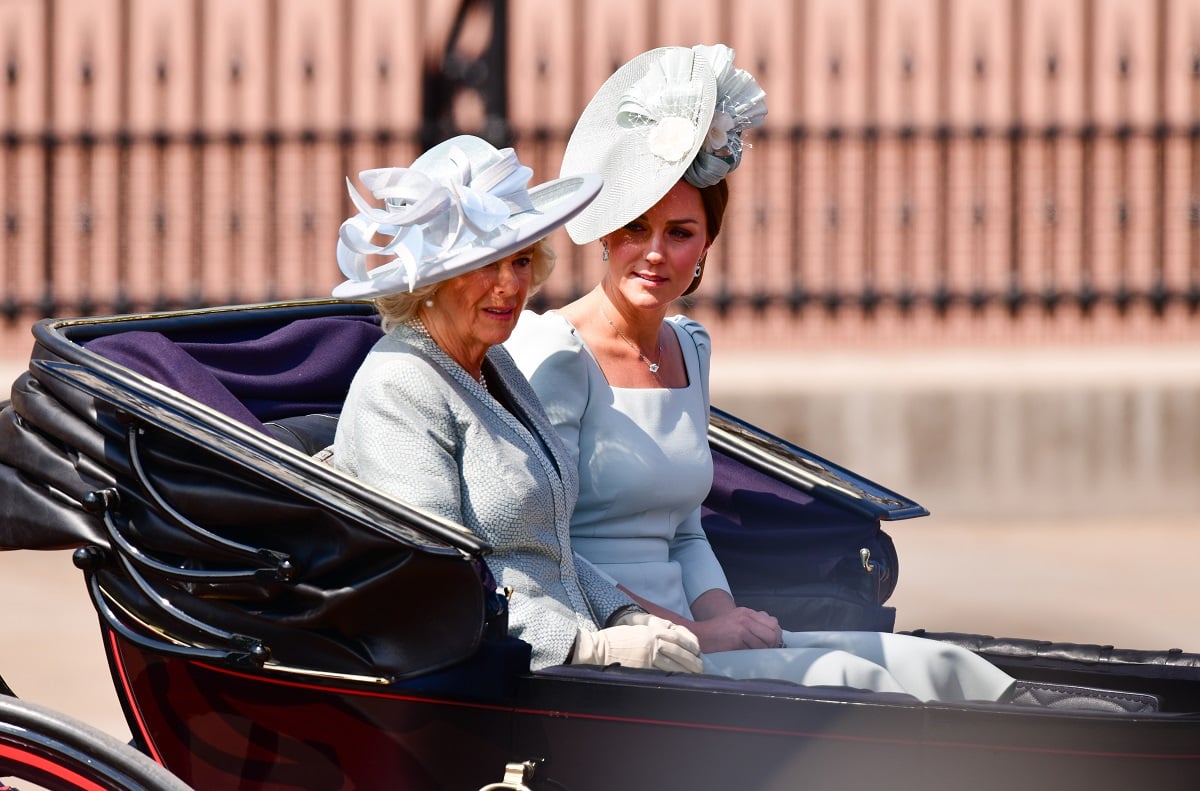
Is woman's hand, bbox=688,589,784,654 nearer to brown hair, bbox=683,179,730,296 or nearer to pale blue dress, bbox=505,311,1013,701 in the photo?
pale blue dress, bbox=505,311,1013,701

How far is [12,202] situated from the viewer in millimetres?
6992

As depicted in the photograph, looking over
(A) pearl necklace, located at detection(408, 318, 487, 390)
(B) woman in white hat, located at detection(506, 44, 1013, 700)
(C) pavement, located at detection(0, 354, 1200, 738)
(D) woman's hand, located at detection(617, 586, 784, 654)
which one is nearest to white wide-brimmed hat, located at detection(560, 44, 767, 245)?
(B) woman in white hat, located at detection(506, 44, 1013, 700)

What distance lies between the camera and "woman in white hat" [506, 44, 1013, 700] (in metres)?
2.65

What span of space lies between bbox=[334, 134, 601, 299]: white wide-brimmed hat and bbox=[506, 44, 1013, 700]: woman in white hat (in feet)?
1.04

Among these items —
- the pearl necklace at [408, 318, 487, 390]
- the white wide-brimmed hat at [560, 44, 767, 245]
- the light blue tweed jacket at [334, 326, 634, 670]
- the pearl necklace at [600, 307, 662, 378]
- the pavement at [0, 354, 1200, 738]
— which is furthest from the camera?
the pavement at [0, 354, 1200, 738]

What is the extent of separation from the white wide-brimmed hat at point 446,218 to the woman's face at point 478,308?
6 centimetres

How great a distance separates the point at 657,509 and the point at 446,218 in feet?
2.21

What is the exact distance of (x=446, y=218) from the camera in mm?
2354

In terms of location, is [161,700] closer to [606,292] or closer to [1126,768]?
[606,292]

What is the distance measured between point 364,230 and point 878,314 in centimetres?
490

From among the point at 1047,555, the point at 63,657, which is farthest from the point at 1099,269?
the point at 63,657

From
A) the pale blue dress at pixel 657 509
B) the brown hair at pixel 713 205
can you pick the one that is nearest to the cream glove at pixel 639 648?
the pale blue dress at pixel 657 509

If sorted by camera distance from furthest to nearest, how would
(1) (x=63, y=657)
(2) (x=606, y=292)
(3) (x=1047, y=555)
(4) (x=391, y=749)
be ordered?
(3) (x=1047, y=555) → (1) (x=63, y=657) → (2) (x=606, y=292) → (4) (x=391, y=749)

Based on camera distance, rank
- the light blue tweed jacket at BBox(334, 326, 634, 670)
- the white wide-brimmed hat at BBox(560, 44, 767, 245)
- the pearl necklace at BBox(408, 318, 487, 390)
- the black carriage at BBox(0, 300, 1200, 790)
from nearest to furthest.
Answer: the black carriage at BBox(0, 300, 1200, 790) < the light blue tweed jacket at BBox(334, 326, 634, 670) < the pearl necklace at BBox(408, 318, 487, 390) < the white wide-brimmed hat at BBox(560, 44, 767, 245)
